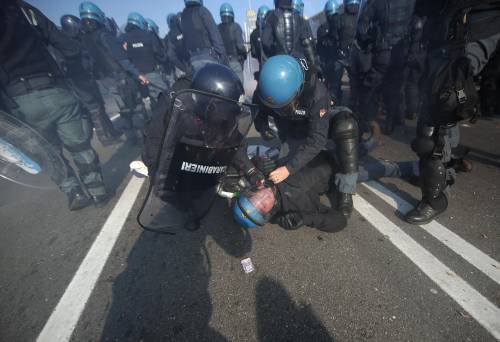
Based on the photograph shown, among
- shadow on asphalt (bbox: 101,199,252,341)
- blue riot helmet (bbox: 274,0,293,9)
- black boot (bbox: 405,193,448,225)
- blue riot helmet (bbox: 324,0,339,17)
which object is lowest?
black boot (bbox: 405,193,448,225)

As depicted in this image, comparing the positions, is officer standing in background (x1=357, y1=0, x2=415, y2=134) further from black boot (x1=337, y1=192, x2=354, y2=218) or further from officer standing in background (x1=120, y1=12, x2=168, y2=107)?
officer standing in background (x1=120, y1=12, x2=168, y2=107)

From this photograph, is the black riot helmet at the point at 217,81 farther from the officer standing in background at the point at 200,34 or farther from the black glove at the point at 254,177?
the officer standing in background at the point at 200,34

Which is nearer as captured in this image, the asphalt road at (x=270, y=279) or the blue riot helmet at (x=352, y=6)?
the asphalt road at (x=270, y=279)

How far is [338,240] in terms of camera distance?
1.98 m

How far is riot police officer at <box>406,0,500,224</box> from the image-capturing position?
1.63 meters

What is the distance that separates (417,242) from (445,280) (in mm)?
365

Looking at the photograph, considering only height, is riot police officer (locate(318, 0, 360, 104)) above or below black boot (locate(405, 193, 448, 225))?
above

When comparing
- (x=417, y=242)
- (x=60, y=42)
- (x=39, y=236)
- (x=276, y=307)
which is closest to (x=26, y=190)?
(x=39, y=236)

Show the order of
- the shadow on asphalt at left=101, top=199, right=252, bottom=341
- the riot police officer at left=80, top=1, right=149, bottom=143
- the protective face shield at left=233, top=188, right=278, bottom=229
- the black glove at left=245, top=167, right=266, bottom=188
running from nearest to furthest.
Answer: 1. the shadow on asphalt at left=101, top=199, right=252, bottom=341
2. the protective face shield at left=233, top=188, right=278, bottom=229
3. the black glove at left=245, top=167, right=266, bottom=188
4. the riot police officer at left=80, top=1, right=149, bottom=143

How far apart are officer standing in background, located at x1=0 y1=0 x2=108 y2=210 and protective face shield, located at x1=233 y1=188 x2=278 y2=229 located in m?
2.03

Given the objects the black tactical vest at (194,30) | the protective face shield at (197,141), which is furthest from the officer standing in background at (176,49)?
the protective face shield at (197,141)

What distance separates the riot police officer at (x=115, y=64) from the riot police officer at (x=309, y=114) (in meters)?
3.93

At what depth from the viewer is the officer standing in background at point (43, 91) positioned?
211 cm

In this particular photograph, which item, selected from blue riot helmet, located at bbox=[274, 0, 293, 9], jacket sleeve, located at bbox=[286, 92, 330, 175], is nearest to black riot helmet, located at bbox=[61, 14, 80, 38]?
blue riot helmet, located at bbox=[274, 0, 293, 9]
